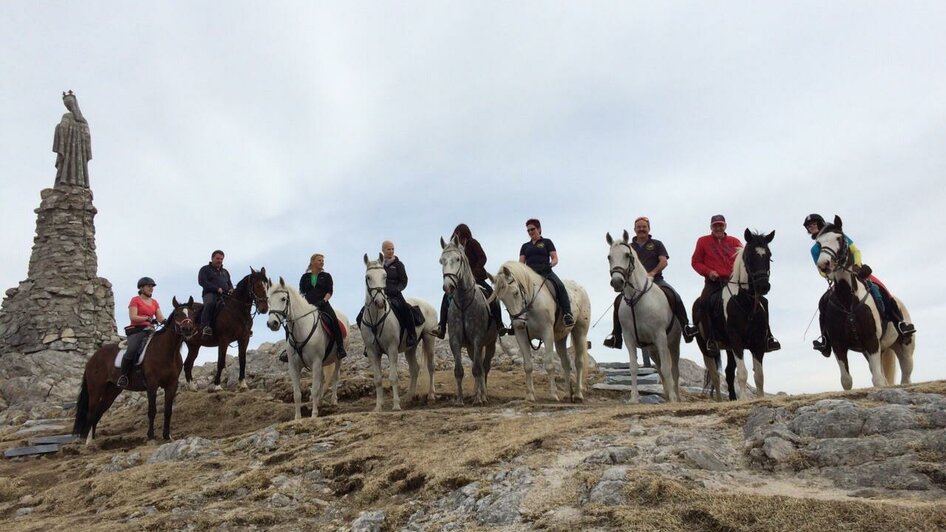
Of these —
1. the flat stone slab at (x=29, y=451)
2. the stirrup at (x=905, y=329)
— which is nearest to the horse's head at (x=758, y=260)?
the stirrup at (x=905, y=329)

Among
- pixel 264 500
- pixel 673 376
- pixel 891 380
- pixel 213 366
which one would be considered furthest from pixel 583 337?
pixel 213 366

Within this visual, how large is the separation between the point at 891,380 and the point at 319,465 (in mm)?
8813

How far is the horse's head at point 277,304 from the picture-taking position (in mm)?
11375

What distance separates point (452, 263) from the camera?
1123cm

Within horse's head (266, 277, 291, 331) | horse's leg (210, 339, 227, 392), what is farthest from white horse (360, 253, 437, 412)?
horse's leg (210, 339, 227, 392)

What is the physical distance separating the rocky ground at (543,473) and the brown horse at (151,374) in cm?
145

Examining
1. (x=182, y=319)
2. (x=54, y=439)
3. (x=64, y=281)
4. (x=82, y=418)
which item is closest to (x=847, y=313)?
(x=182, y=319)

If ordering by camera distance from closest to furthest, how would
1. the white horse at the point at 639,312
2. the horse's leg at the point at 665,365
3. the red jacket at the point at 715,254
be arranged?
the white horse at the point at 639,312, the horse's leg at the point at 665,365, the red jacket at the point at 715,254

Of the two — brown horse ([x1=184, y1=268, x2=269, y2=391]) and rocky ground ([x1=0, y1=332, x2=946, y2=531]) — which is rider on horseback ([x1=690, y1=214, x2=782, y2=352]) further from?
brown horse ([x1=184, y1=268, x2=269, y2=391])

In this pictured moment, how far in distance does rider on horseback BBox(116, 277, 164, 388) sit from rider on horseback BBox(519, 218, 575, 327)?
7557mm

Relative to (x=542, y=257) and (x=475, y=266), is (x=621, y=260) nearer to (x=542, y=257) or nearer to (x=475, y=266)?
(x=542, y=257)

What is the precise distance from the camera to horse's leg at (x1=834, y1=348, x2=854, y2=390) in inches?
364

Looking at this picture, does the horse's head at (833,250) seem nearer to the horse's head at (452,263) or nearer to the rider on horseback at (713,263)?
the rider on horseback at (713,263)

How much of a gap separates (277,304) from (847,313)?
30.3 feet
